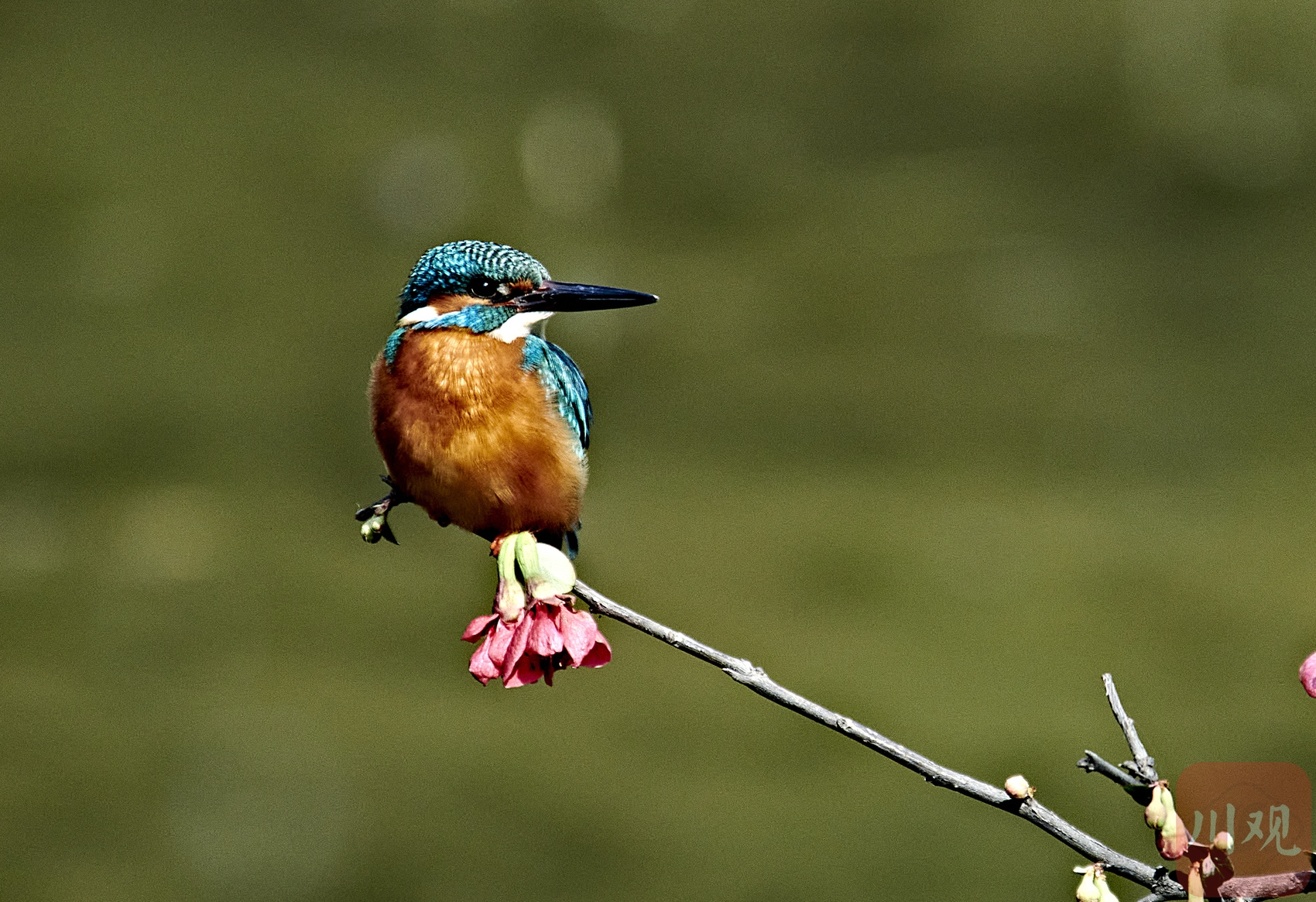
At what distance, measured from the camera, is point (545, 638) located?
1.69 feet

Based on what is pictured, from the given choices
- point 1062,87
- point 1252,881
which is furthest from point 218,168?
point 1252,881

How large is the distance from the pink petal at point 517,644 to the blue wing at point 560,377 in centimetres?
20

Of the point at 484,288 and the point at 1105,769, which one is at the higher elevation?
the point at 484,288

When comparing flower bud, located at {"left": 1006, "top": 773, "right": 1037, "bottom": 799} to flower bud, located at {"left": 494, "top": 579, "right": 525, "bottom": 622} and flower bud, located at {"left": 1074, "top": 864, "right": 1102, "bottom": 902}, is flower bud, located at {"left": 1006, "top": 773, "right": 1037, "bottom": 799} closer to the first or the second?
flower bud, located at {"left": 1074, "top": 864, "right": 1102, "bottom": 902}

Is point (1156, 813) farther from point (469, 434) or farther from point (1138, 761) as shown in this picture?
point (469, 434)

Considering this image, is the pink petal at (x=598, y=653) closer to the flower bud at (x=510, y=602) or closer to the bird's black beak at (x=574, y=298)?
the flower bud at (x=510, y=602)

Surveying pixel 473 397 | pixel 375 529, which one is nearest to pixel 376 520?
pixel 375 529

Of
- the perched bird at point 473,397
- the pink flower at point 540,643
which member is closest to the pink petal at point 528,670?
the pink flower at point 540,643

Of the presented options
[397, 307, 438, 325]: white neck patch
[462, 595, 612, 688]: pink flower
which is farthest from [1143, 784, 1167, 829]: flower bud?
[397, 307, 438, 325]: white neck patch

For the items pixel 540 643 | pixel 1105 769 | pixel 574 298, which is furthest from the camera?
pixel 574 298

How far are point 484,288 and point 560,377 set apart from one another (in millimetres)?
78

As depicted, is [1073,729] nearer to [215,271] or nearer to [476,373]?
[215,271]

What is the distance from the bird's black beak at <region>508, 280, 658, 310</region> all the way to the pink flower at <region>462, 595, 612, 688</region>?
0.54ft

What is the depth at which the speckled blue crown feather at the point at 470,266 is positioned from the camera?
0.67m
